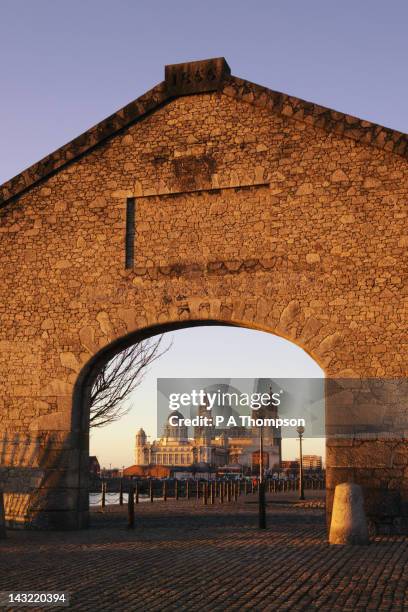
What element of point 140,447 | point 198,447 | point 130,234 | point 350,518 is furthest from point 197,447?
point 350,518

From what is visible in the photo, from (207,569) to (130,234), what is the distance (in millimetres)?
7771

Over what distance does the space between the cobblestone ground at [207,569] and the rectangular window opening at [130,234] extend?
5013 millimetres

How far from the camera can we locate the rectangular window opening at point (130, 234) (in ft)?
50.4

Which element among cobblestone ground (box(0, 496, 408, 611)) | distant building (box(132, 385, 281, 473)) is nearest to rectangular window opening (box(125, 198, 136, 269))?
cobblestone ground (box(0, 496, 408, 611))

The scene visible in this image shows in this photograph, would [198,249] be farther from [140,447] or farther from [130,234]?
[140,447]

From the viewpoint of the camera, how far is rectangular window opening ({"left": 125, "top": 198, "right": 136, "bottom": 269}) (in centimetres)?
1537

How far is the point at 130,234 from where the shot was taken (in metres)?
15.5

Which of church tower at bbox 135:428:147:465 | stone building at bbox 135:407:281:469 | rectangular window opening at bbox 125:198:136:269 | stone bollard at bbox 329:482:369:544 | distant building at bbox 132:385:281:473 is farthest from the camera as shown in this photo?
church tower at bbox 135:428:147:465

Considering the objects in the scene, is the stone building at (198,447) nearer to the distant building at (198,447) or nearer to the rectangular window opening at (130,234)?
the distant building at (198,447)

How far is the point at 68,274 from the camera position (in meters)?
15.6

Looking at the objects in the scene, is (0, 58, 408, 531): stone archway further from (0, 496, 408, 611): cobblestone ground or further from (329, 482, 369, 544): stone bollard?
(0, 496, 408, 611): cobblestone ground

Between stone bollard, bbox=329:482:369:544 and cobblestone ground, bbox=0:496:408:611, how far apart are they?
28 centimetres

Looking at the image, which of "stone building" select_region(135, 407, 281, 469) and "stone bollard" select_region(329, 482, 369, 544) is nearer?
"stone bollard" select_region(329, 482, 369, 544)

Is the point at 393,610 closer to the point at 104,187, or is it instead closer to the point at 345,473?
the point at 345,473
